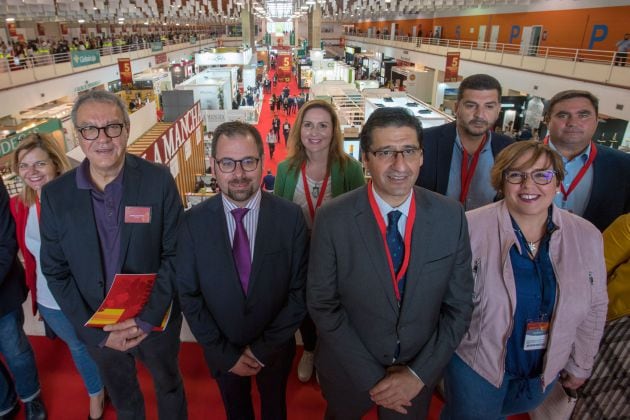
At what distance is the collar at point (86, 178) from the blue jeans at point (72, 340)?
96cm

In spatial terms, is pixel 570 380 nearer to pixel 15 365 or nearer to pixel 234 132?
pixel 234 132

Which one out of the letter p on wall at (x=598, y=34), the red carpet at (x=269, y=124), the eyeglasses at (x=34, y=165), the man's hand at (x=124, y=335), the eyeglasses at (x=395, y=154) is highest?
the letter p on wall at (x=598, y=34)

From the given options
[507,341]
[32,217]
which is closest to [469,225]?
[507,341]

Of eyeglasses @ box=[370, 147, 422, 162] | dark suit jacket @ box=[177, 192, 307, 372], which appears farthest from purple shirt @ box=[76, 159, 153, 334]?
eyeglasses @ box=[370, 147, 422, 162]

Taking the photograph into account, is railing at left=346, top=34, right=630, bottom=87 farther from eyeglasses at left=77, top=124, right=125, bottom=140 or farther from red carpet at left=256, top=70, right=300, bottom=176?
eyeglasses at left=77, top=124, right=125, bottom=140

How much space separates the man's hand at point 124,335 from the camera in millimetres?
2057

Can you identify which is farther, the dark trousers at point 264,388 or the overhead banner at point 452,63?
the overhead banner at point 452,63

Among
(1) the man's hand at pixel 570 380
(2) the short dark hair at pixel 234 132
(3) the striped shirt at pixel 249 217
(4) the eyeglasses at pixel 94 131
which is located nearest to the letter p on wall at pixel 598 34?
(1) the man's hand at pixel 570 380

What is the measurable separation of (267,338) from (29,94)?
46.8 feet

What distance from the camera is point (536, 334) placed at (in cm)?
189

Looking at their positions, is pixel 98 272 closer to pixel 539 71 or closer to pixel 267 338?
pixel 267 338

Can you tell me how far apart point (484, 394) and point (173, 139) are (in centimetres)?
719

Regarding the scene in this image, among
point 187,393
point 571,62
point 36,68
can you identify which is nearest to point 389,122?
point 187,393

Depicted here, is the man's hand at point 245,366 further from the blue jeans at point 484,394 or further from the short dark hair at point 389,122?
the short dark hair at point 389,122
